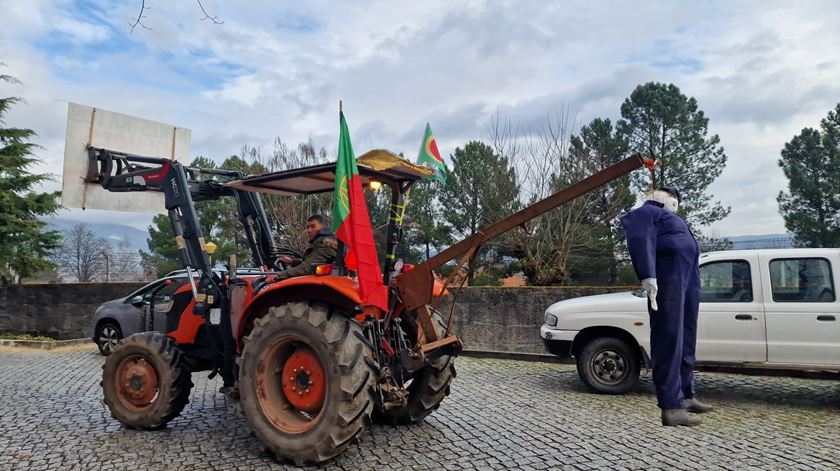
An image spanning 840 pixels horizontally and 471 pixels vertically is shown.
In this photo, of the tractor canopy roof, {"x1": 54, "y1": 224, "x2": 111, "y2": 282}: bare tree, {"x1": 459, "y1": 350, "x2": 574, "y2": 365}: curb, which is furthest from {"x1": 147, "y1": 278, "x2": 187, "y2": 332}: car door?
{"x1": 54, "y1": 224, "x2": 111, "y2": 282}: bare tree

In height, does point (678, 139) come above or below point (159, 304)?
above

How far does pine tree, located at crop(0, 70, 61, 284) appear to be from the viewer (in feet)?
53.8

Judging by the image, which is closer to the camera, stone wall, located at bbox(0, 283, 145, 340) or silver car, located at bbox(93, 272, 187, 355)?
silver car, located at bbox(93, 272, 187, 355)

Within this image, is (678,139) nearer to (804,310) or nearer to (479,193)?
(479,193)

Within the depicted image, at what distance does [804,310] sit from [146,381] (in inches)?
289

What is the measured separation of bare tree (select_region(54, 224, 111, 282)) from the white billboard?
20874 millimetres

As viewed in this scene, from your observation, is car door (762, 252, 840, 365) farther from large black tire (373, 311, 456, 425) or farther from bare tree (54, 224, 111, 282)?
→ bare tree (54, 224, 111, 282)

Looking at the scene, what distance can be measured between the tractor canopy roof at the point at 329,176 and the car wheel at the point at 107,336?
7677 millimetres

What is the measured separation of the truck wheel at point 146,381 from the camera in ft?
19.5

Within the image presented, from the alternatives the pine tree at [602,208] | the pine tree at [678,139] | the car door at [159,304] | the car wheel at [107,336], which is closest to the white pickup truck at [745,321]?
the pine tree at [602,208]

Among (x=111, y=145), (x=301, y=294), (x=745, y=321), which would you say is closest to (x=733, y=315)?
(x=745, y=321)

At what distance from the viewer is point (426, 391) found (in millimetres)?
6191

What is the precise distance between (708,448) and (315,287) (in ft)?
12.3

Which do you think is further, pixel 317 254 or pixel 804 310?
pixel 804 310
